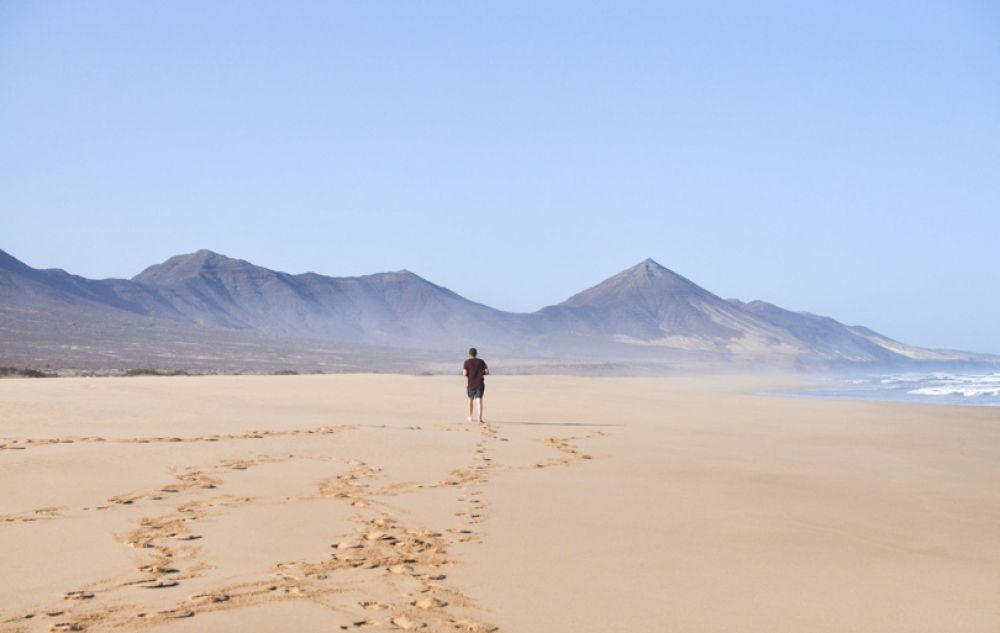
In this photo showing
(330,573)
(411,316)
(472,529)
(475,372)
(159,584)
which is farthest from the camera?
(411,316)

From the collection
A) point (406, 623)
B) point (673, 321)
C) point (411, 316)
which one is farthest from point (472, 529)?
point (673, 321)

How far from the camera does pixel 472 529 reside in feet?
22.6

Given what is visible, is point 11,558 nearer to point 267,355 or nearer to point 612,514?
point 612,514

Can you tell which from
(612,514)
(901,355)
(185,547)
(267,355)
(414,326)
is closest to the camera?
(185,547)

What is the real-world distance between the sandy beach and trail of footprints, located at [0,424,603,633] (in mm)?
20

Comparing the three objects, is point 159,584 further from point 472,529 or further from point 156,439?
point 156,439

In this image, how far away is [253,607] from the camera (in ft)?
15.5

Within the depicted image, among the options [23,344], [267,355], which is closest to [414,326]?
[267,355]

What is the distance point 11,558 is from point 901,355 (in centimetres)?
19885

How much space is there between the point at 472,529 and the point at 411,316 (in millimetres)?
153128

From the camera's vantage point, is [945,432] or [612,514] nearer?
[612,514]

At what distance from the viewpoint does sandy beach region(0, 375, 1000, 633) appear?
15.8ft

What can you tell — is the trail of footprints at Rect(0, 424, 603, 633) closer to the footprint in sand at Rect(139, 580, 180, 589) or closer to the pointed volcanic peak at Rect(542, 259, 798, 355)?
the footprint in sand at Rect(139, 580, 180, 589)

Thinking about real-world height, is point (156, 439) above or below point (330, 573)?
A: above
